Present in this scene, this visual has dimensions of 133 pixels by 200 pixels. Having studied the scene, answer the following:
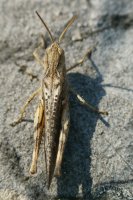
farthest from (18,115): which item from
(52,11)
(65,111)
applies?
(52,11)

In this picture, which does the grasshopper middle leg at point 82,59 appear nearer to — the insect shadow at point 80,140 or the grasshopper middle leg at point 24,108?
the insect shadow at point 80,140

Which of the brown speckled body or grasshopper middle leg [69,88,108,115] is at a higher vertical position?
the brown speckled body

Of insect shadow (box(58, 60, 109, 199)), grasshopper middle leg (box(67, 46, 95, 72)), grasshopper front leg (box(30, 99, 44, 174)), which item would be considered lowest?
insect shadow (box(58, 60, 109, 199))

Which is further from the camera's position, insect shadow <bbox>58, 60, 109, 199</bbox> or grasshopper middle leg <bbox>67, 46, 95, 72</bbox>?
grasshopper middle leg <bbox>67, 46, 95, 72</bbox>

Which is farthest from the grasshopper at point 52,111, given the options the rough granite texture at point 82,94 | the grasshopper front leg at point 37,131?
the rough granite texture at point 82,94

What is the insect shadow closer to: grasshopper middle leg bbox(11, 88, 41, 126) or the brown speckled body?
the brown speckled body

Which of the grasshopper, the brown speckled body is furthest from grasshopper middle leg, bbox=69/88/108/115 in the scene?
the brown speckled body
